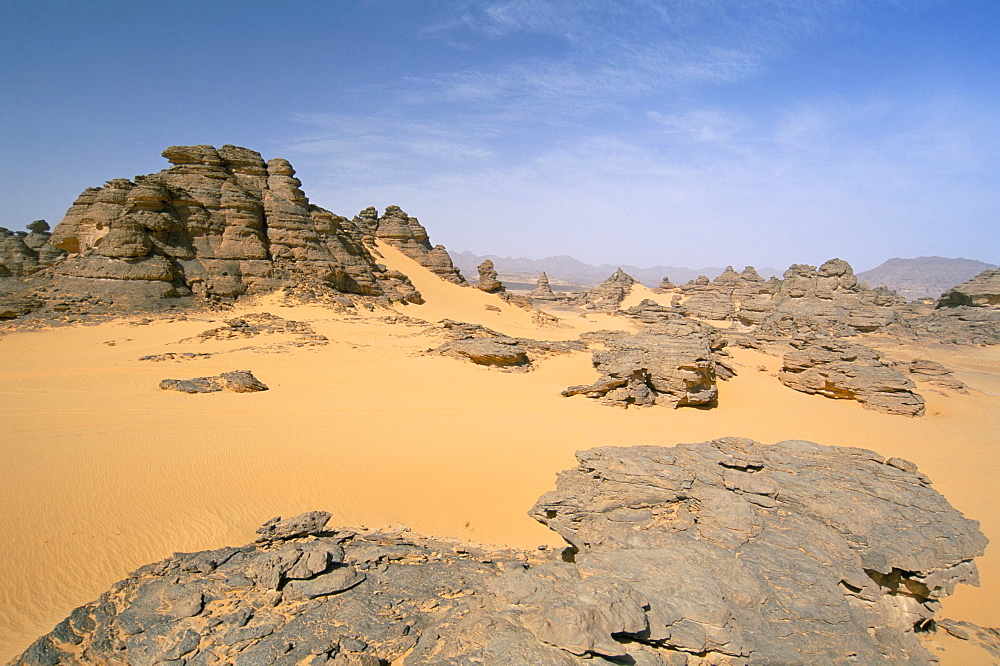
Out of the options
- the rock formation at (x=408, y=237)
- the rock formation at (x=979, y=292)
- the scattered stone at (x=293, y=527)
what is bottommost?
the scattered stone at (x=293, y=527)

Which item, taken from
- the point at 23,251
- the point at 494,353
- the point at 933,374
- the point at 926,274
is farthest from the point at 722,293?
the point at 926,274

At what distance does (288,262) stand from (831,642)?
21.0 m

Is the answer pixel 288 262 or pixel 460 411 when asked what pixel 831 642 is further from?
pixel 288 262

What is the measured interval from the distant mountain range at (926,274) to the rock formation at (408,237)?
117488mm

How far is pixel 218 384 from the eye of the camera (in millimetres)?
9156

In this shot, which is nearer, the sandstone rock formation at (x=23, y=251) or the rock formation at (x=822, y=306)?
the sandstone rock formation at (x=23, y=251)

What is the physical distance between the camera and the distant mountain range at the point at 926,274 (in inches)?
4496

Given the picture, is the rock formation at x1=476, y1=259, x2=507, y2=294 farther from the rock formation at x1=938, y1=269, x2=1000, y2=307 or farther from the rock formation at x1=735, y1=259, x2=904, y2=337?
the rock formation at x1=938, y1=269, x2=1000, y2=307

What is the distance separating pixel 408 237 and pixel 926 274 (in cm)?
17463

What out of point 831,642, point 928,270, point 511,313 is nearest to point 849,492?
point 831,642

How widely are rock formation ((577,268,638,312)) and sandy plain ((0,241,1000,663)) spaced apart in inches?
1040

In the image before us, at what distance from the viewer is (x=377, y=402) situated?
9094 millimetres

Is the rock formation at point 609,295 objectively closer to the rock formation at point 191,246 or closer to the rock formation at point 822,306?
the rock formation at point 822,306

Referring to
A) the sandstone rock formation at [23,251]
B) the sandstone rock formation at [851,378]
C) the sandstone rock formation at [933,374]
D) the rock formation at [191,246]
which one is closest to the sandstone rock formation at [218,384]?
the rock formation at [191,246]
